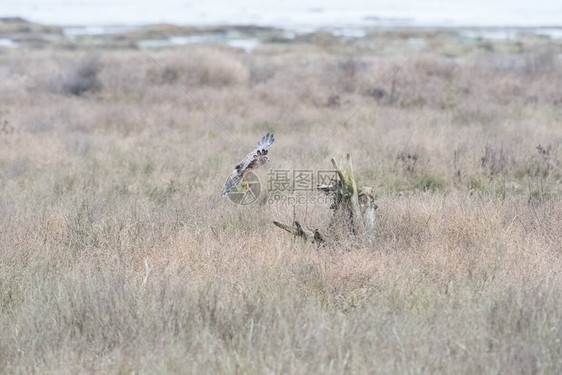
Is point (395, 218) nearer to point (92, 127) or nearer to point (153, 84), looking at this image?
point (92, 127)

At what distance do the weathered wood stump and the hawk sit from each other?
0.82 m

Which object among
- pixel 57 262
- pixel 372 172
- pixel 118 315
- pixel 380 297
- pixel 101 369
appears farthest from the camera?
pixel 372 172

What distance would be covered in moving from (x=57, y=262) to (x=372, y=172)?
450 centimetres

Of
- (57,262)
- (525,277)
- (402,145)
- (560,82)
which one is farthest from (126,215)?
(560,82)

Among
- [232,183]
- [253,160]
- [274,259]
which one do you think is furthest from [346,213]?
[232,183]

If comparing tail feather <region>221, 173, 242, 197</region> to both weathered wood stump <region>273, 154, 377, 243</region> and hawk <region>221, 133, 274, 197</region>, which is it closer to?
hawk <region>221, 133, 274, 197</region>

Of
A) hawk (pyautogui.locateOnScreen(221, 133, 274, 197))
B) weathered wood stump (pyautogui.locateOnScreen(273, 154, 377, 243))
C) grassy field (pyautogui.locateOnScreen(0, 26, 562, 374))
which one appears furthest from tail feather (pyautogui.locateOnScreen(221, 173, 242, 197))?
weathered wood stump (pyautogui.locateOnScreen(273, 154, 377, 243))

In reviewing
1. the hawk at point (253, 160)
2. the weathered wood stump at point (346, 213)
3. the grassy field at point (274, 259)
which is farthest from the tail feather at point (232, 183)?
the weathered wood stump at point (346, 213)

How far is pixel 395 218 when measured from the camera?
18.1 ft

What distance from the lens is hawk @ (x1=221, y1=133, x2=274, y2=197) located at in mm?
5953

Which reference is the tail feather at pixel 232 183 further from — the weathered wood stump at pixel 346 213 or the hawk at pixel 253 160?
the weathered wood stump at pixel 346 213

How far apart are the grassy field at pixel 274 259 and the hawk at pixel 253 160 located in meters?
0.37

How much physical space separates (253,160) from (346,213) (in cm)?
122

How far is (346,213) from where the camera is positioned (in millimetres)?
5336
